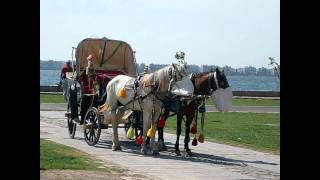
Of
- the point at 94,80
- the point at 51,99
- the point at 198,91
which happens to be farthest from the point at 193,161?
the point at 51,99

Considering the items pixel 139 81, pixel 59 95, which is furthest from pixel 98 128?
pixel 59 95

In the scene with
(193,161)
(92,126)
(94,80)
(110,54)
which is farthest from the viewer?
(110,54)

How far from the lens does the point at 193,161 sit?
13383mm

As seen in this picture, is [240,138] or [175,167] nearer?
[175,167]

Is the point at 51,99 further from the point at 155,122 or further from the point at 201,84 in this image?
the point at 201,84

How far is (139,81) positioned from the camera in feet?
48.5

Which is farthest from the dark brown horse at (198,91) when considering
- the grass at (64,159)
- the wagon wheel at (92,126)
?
the grass at (64,159)

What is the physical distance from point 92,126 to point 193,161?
3.91 m

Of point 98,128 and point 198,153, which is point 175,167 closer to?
point 198,153

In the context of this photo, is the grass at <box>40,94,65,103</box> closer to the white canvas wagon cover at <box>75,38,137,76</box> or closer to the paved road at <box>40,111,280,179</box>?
the paved road at <box>40,111,280,179</box>

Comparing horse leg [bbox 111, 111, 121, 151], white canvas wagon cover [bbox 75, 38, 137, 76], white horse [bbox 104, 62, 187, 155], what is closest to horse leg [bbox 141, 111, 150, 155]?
white horse [bbox 104, 62, 187, 155]

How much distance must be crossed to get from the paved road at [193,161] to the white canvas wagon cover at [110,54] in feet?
7.40
